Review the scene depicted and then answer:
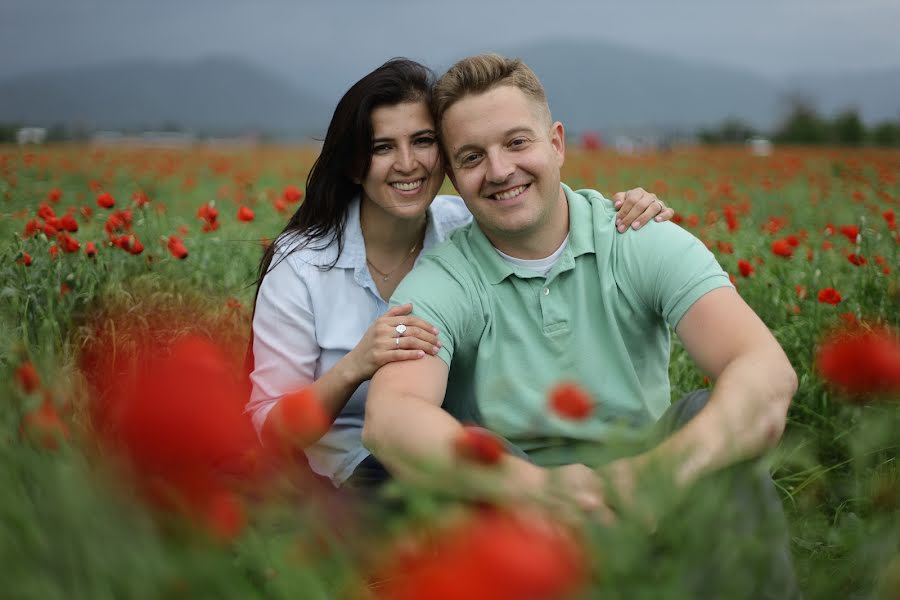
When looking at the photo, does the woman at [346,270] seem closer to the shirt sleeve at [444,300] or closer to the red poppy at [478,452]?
the shirt sleeve at [444,300]

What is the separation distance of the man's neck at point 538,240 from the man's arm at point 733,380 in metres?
0.45

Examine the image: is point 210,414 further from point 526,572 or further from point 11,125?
point 11,125

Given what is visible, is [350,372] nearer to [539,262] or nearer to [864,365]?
[539,262]

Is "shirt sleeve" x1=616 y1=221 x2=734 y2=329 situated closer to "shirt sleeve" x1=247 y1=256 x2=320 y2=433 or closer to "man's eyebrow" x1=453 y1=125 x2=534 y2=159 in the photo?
"man's eyebrow" x1=453 y1=125 x2=534 y2=159

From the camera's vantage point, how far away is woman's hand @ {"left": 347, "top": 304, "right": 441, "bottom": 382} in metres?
2.14

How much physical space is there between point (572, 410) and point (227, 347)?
2430 mm

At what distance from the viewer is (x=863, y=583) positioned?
4.19ft

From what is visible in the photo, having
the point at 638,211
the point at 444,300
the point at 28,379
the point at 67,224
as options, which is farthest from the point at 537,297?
the point at 67,224

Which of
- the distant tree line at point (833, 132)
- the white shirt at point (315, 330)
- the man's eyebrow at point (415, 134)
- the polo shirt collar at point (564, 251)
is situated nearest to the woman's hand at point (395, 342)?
the polo shirt collar at point (564, 251)

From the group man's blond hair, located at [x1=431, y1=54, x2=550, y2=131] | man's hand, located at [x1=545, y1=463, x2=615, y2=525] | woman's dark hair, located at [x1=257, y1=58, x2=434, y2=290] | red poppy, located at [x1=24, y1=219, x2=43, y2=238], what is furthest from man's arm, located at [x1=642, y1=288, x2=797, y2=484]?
red poppy, located at [x1=24, y1=219, x2=43, y2=238]

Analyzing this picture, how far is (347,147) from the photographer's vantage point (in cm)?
277

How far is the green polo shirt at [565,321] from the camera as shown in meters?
2.27

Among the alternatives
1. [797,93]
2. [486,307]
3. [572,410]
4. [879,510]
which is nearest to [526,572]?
[572,410]

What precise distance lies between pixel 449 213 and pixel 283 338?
791 mm
